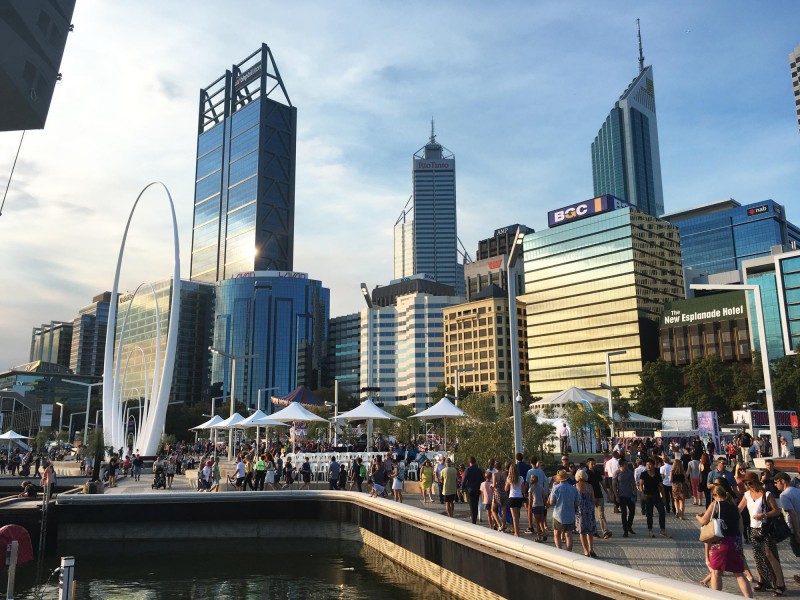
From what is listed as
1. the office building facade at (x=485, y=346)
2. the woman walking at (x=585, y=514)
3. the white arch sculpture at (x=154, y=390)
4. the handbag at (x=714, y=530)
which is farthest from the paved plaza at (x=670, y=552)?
the office building facade at (x=485, y=346)

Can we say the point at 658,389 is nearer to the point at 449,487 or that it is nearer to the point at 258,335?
the point at 449,487

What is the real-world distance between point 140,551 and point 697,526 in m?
19.4

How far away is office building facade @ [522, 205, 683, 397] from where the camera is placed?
447 ft

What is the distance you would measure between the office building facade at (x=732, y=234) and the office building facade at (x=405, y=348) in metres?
71.8

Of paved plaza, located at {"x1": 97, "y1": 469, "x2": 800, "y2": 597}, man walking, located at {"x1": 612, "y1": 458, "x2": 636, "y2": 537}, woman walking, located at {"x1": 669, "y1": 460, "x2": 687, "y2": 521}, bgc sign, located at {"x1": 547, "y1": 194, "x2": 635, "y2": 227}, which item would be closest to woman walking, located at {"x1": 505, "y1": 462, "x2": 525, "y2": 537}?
paved plaza, located at {"x1": 97, "y1": 469, "x2": 800, "y2": 597}

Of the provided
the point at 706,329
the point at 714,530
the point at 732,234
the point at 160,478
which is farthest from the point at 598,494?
the point at 732,234

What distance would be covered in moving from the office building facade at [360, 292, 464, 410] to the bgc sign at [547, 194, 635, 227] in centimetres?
4523

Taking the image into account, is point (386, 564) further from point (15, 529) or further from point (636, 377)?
point (636, 377)

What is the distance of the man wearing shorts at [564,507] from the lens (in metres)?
13.1

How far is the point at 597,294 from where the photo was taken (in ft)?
470

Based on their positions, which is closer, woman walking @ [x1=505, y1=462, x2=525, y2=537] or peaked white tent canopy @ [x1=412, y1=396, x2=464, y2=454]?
woman walking @ [x1=505, y1=462, x2=525, y2=537]

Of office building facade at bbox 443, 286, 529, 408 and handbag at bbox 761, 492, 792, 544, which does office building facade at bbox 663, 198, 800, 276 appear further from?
handbag at bbox 761, 492, 792, 544

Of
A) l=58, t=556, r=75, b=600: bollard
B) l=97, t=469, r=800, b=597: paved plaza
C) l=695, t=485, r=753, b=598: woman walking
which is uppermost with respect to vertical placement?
l=695, t=485, r=753, b=598: woman walking

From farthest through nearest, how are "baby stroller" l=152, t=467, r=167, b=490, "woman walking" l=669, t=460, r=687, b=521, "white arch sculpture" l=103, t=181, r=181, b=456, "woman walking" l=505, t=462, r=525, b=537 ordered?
"white arch sculpture" l=103, t=181, r=181, b=456
"baby stroller" l=152, t=467, r=167, b=490
"woman walking" l=669, t=460, r=687, b=521
"woman walking" l=505, t=462, r=525, b=537
